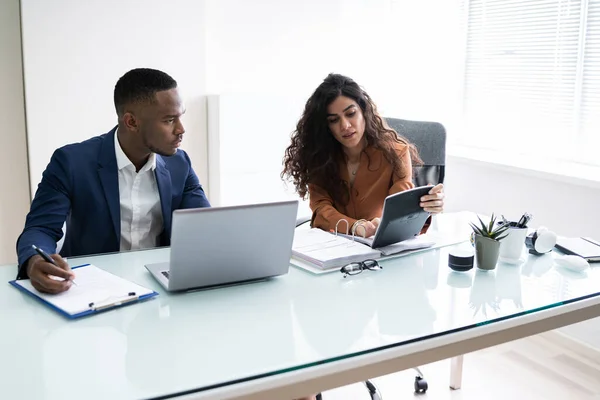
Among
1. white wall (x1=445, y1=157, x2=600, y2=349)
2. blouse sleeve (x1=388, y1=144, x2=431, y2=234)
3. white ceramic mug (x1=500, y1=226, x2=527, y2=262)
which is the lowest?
white wall (x1=445, y1=157, x2=600, y2=349)

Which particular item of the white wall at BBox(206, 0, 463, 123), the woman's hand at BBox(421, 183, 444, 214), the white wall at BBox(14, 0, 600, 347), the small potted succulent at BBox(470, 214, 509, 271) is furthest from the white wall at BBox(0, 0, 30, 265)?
the small potted succulent at BBox(470, 214, 509, 271)

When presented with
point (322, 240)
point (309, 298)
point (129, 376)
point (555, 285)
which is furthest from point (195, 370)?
point (555, 285)

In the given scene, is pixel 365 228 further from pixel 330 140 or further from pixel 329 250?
pixel 330 140

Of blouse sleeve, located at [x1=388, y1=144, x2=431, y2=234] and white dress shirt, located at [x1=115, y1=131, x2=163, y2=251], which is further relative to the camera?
blouse sleeve, located at [x1=388, y1=144, x2=431, y2=234]

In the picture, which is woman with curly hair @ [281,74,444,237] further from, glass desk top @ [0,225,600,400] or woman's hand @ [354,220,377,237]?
glass desk top @ [0,225,600,400]

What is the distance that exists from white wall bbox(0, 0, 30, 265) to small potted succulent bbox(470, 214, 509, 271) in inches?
93.5

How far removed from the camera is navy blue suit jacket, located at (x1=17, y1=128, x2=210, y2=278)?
6.08 feet

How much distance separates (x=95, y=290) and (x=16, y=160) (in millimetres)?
1936

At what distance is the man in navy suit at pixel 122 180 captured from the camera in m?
1.89

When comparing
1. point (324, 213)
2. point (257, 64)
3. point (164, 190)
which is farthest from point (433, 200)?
point (257, 64)

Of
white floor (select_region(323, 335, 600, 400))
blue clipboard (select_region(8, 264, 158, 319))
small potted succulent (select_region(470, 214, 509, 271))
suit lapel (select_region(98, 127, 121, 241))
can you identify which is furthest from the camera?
white floor (select_region(323, 335, 600, 400))

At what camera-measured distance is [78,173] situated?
191 cm

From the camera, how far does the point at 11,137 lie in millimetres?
3086

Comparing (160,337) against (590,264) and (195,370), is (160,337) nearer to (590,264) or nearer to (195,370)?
(195,370)
